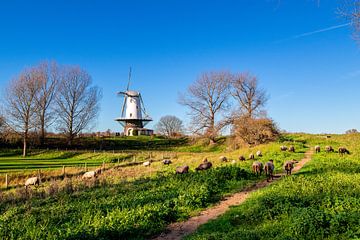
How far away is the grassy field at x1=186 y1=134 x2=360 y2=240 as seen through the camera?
27.3 feet

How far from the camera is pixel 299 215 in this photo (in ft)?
29.8

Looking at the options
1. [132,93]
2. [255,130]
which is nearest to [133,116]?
[132,93]

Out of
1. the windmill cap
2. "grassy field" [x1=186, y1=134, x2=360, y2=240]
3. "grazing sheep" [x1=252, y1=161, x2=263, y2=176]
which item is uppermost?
the windmill cap

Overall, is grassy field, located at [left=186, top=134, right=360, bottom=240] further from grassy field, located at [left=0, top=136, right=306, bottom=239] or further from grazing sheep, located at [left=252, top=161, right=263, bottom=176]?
grazing sheep, located at [left=252, top=161, right=263, bottom=176]

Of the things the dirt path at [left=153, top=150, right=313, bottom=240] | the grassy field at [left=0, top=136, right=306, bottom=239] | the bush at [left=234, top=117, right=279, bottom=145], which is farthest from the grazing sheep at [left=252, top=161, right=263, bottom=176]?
the bush at [left=234, top=117, right=279, bottom=145]

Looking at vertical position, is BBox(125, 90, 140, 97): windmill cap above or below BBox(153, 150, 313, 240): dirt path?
above

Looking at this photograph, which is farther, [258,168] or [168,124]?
[168,124]

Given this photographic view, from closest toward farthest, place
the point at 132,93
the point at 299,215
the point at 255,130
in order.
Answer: the point at 299,215
the point at 255,130
the point at 132,93

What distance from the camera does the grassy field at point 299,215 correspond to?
8320 millimetres

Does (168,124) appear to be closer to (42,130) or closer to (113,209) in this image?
(42,130)

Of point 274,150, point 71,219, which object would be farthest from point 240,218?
point 274,150

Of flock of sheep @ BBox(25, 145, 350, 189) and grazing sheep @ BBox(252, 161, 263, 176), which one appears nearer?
flock of sheep @ BBox(25, 145, 350, 189)

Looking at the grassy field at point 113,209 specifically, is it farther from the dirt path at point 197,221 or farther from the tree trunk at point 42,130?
the tree trunk at point 42,130

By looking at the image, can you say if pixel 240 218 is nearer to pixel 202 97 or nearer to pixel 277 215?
pixel 277 215
